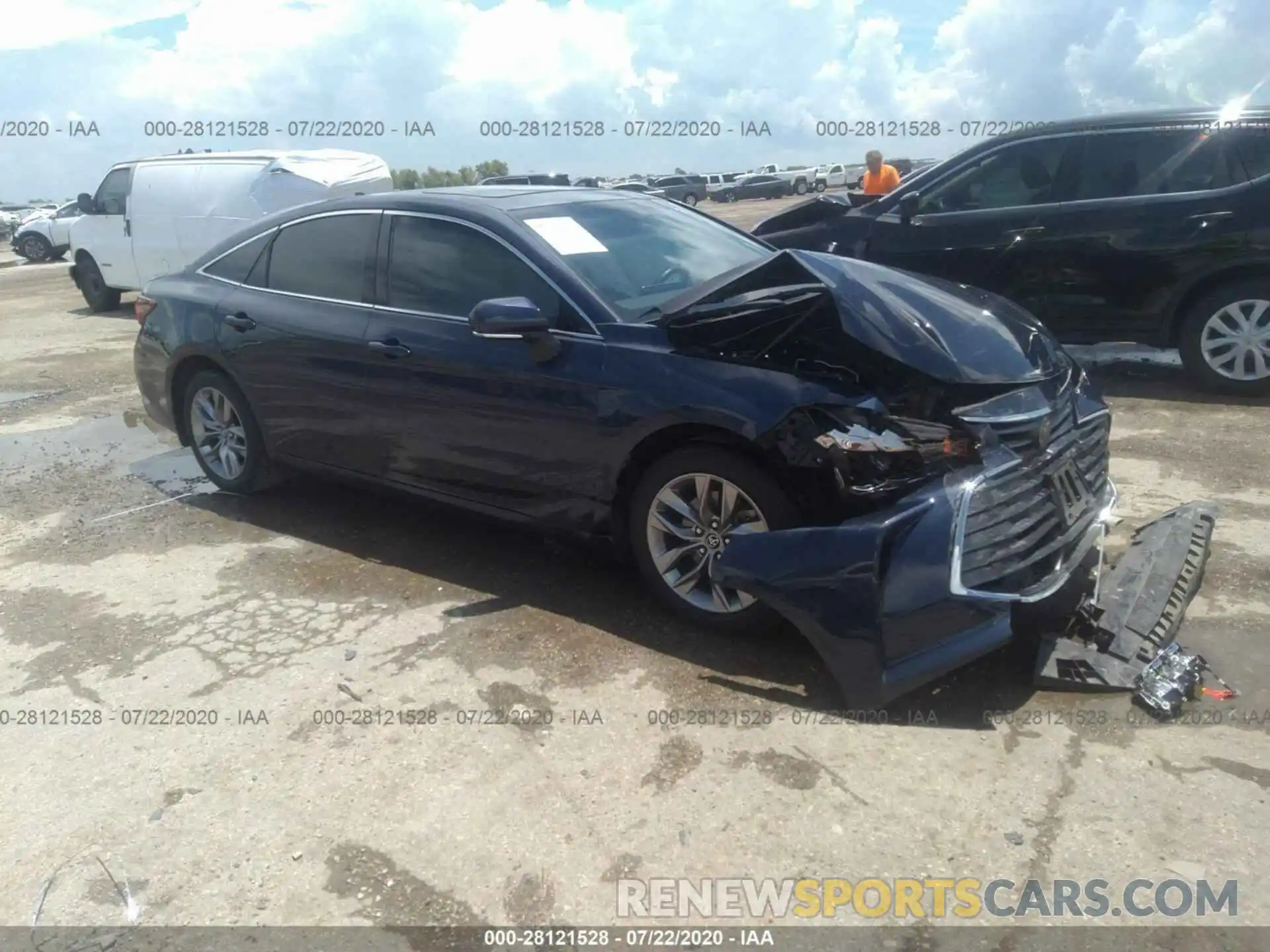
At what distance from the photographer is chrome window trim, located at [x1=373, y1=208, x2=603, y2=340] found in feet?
13.4

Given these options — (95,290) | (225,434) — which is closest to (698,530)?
(225,434)

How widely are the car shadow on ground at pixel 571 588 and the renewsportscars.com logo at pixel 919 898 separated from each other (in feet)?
2.51

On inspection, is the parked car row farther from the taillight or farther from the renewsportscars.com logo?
the renewsportscars.com logo

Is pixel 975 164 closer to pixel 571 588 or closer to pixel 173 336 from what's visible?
pixel 571 588

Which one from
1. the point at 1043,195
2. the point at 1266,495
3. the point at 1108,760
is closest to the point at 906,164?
the point at 1043,195

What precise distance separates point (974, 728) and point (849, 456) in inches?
38.0

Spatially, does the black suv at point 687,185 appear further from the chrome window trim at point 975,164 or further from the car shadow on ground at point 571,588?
the car shadow on ground at point 571,588

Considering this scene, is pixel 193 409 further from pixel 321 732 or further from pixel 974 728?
pixel 974 728

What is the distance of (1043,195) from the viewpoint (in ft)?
24.1

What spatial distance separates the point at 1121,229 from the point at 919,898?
5.78m

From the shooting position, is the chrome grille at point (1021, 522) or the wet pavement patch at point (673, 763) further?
the chrome grille at point (1021, 522)

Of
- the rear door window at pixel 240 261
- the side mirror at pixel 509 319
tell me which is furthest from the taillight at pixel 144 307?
the side mirror at pixel 509 319

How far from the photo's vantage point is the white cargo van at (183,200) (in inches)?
456

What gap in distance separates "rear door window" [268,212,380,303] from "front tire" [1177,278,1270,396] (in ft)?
17.8
